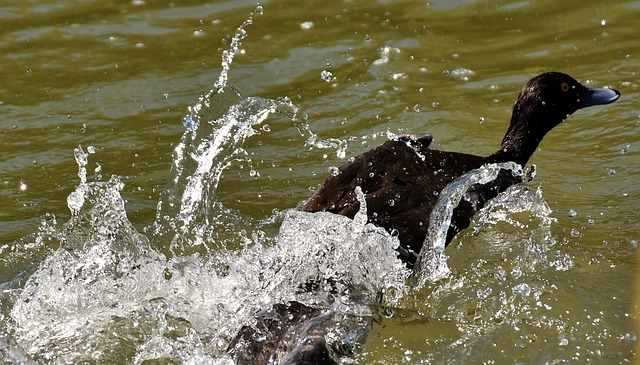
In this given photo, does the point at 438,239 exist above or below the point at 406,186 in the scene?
below

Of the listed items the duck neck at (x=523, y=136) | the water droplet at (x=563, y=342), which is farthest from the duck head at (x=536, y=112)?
the water droplet at (x=563, y=342)

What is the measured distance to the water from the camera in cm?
492

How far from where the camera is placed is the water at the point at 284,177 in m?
4.92

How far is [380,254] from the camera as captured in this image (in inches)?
203

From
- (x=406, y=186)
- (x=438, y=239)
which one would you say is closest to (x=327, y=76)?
(x=406, y=186)

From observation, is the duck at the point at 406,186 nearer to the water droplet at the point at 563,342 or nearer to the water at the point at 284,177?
the water at the point at 284,177

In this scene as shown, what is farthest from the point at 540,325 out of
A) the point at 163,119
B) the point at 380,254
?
the point at 163,119

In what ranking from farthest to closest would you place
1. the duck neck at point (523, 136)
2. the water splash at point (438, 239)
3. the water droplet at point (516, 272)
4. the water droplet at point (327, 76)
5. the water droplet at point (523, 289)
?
the water droplet at point (327, 76) → the duck neck at point (523, 136) → the water droplet at point (516, 272) → the water splash at point (438, 239) → the water droplet at point (523, 289)

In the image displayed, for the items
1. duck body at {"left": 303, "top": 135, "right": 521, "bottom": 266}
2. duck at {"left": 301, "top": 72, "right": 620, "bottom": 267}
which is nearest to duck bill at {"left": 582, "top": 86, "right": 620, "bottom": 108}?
duck at {"left": 301, "top": 72, "right": 620, "bottom": 267}

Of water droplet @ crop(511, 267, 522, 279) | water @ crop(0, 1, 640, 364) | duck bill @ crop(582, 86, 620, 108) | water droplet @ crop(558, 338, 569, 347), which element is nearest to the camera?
water droplet @ crop(558, 338, 569, 347)

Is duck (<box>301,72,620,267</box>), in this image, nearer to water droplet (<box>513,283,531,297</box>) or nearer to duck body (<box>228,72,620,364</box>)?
duck body (<box>228,72,620,364</box>)

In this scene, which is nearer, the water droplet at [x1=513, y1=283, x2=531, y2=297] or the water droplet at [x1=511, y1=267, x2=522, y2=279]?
the water droplet at [x1=513, y1=283, x2=531, y2=297]

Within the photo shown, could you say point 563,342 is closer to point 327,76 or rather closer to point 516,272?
point 516,272

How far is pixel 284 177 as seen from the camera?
6836 mm
